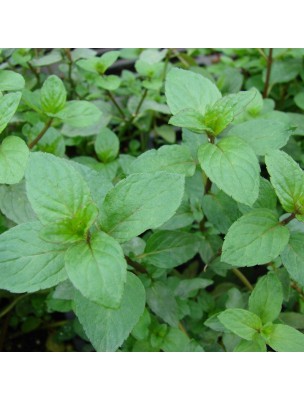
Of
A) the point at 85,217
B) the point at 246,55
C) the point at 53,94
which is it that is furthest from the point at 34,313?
the point at 246,55

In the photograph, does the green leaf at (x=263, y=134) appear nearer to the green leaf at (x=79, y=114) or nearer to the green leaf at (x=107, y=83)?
the green leaf at (x=79, y=114)

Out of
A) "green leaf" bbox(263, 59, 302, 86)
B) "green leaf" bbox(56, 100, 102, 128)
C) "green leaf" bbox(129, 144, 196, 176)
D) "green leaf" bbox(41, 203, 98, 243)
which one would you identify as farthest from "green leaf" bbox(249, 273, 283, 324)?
"green leaf" bbox(263, 59, 302, 86)

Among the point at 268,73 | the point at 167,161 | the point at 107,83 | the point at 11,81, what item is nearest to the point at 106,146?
the point at 107,83

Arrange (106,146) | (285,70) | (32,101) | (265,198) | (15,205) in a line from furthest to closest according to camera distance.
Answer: (285,70) < (106,146) < (32,101) < (15,205) < (265,198)

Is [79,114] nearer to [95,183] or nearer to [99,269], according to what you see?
[95,183]

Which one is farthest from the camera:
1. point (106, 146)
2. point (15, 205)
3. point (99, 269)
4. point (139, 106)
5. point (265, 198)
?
point (139, 106)

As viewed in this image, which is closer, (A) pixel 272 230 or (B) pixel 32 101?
(A) pixel 272 230

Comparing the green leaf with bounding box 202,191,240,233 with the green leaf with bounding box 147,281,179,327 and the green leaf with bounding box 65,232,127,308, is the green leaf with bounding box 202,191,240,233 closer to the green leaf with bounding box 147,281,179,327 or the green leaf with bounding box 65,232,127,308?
the green leaf with bounding box 147,281,179,327

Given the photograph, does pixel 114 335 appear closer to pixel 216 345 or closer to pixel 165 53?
pixel 216 345
